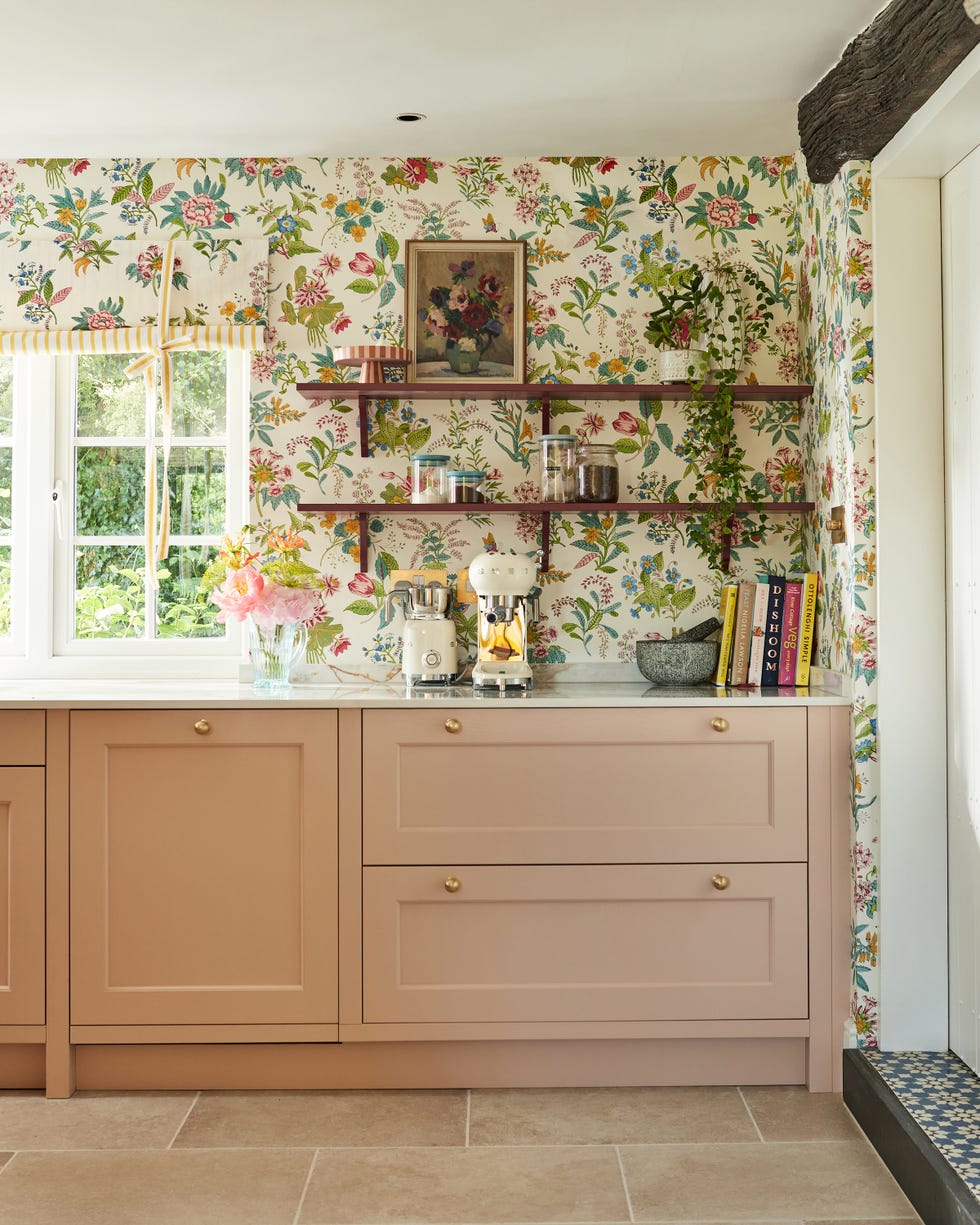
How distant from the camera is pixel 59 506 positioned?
10.7 feet

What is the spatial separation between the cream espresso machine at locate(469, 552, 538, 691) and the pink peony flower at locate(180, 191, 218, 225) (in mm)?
1245

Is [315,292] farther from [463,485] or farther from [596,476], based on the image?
[596,476]

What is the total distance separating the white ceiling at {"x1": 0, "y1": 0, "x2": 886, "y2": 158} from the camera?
92.9 inches

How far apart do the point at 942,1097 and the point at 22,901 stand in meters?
2.05

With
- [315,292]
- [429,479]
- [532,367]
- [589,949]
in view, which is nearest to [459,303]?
[532,367]

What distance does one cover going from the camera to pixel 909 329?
2596 mm

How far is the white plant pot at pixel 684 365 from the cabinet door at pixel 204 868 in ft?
4.19

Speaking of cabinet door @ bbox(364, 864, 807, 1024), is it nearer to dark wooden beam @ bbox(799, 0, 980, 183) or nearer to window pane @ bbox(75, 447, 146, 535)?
window pane @ bbox(75, 447, 146, 535)

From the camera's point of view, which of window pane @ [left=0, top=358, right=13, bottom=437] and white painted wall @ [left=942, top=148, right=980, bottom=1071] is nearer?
white painted wall @ [left=942, top=148, right=980, bottom=1071]

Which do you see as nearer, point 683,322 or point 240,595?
point 240,595

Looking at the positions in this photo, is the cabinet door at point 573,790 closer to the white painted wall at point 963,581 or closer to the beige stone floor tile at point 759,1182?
the white painted wall at point 963,581

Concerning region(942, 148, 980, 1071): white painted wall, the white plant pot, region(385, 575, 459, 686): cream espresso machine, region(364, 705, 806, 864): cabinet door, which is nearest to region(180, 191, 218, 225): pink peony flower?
region(385, 575, 459, 686): cream espresso machine

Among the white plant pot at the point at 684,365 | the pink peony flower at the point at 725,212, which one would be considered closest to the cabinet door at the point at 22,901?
Result: the white plant pot at the point at 684,365

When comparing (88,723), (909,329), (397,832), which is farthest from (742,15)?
(88,723)
